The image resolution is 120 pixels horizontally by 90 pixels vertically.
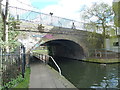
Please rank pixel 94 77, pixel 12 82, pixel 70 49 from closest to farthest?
1. pixel 12 82
2. pixel 94 77
3. pixel 70 49

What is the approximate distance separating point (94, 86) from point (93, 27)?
11.5 m

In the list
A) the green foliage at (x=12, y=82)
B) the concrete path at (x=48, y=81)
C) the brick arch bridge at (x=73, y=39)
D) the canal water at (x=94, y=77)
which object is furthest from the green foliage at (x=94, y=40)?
the green foliage at (x=12, y=82)

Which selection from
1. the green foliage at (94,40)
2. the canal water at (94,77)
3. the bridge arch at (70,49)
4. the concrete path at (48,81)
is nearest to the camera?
the concrete path at (48,81)

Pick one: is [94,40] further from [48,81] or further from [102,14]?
[48,81]

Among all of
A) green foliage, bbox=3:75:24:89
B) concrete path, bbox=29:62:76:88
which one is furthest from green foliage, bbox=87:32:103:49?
green foliage, bbox=3:75:24:89

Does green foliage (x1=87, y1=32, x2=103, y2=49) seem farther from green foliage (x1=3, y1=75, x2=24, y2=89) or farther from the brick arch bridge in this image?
green foliage (x1=3, y1=75, x2=24, y2=89)

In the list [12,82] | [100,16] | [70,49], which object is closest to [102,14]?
[100,16]

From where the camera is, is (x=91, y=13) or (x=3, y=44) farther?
(x=91, y=13)

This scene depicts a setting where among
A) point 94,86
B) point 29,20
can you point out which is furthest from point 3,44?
point 29,20

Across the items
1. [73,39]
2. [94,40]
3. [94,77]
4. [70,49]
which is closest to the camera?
[94,77]

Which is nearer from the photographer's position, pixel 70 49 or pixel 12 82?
pixel 12 82

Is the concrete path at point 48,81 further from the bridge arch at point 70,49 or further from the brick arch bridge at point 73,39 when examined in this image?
the bridge arch at point 70,49

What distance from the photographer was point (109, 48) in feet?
59.4

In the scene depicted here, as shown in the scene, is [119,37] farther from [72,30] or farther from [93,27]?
[72,30]
